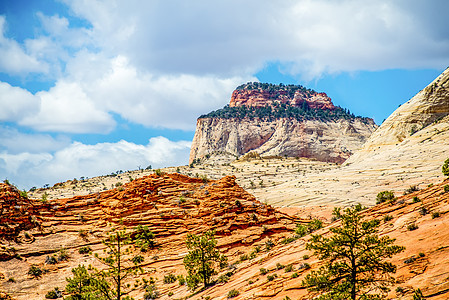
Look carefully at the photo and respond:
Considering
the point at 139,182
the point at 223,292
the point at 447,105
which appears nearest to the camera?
the point at 223,292

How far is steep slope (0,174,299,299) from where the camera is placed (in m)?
34.3

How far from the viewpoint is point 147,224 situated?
4184cm

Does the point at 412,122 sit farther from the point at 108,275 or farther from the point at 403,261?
the point at 108,275

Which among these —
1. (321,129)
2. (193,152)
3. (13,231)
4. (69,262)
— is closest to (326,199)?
(69,262)

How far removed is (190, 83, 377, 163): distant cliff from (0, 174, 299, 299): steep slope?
104m

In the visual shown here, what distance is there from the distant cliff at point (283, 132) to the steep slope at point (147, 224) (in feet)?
343

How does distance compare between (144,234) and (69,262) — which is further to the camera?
(144,234)

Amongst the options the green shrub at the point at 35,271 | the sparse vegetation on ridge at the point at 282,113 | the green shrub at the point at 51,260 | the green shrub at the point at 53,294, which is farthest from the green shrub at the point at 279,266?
the sparse vegetation on ridge at the point at 282,113

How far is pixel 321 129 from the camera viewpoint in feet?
549

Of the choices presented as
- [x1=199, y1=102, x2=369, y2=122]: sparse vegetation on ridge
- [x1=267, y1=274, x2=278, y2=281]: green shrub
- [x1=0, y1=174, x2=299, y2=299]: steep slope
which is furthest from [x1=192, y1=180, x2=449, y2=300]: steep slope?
[x1=199, y1=102, x2=369, y2=122]: sparse vegetation on ridge

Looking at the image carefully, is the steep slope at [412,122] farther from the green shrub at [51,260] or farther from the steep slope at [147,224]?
the green shrub at [51,260]

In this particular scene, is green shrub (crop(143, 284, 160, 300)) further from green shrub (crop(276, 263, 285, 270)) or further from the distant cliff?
the distant cliff

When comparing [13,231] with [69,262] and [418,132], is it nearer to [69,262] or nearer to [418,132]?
[69,262]

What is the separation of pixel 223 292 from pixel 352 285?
11737 millimetres
